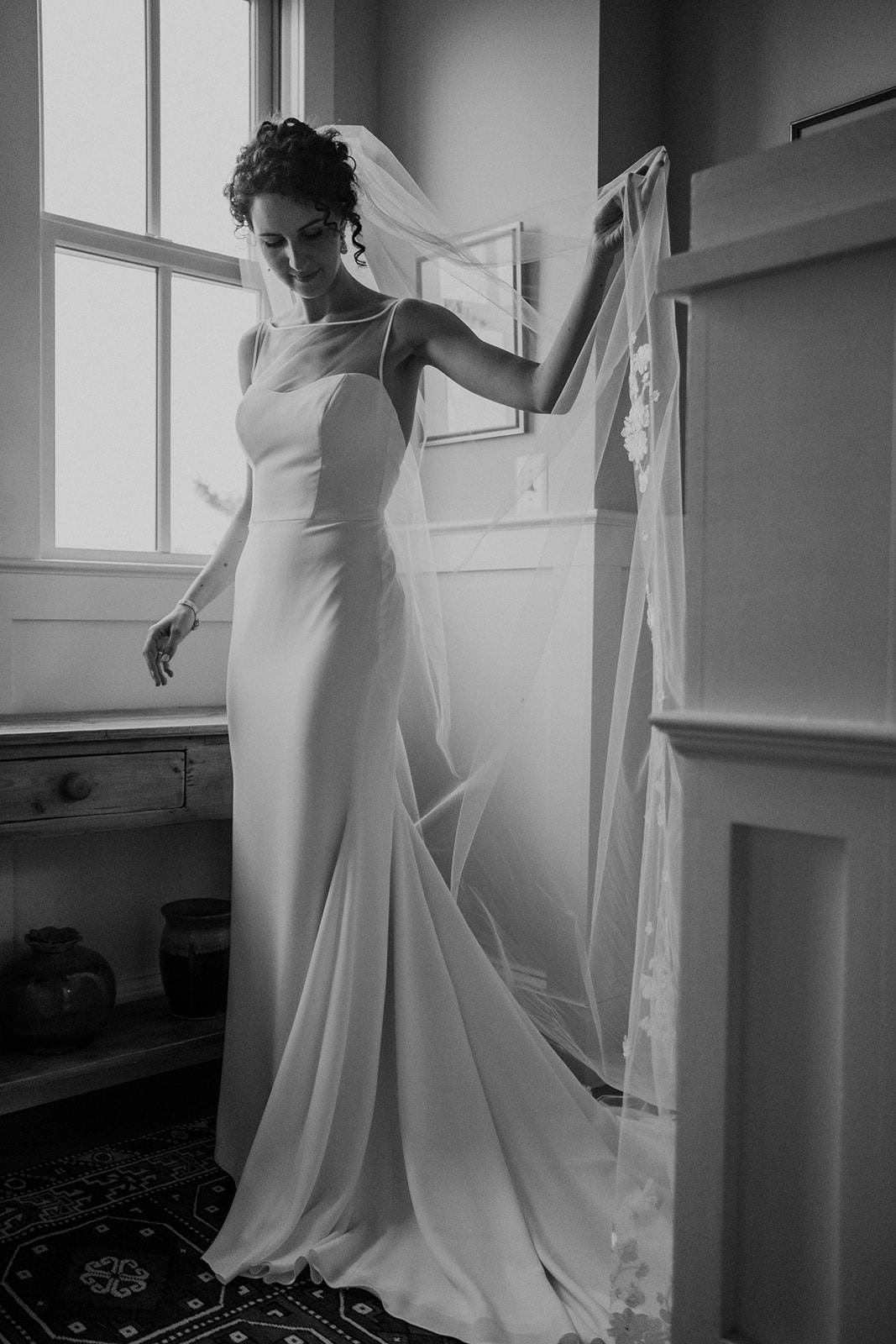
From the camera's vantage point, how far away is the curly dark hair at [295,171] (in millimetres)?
1962

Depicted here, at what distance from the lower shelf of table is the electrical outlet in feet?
4.33

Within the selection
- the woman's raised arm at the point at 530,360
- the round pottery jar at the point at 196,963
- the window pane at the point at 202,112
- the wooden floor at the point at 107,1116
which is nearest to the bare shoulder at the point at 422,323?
the woman's raised arm at the point at 530,360

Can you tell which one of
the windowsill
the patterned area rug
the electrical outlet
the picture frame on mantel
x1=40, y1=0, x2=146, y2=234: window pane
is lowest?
the patterned area rug

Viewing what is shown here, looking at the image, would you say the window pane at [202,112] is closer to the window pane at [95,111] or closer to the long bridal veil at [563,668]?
the window pane at [95,111]

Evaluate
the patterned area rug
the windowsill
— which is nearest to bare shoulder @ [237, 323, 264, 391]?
the windowsill

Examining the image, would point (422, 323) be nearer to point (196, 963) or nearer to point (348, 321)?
point (348, 321)

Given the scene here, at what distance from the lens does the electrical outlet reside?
6.15 ft

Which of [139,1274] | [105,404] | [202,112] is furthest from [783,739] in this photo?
[202,112]

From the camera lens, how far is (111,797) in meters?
2.27

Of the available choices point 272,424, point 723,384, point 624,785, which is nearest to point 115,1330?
point 624,785

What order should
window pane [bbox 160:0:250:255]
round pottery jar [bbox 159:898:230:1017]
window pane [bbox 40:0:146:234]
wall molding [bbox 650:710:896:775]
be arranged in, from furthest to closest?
window pane [bbox 160:0:250:255], window pane [bbox 40:0:146:234], round pottery jar [bbox 159:898:230:1017], wall molding [bbox 650:710:896:775]

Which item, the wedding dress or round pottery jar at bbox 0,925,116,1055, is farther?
round pottery jar at bbox 0,925,116,1055

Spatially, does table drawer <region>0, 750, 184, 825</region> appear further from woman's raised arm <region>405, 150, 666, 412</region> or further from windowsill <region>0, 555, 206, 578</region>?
woman's raised arm <region>405, 150, 666, 412</region>

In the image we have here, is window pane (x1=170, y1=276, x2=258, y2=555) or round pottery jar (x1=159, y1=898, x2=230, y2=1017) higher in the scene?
window pane (x1=170, y1=276, x2=258, y2=555)
